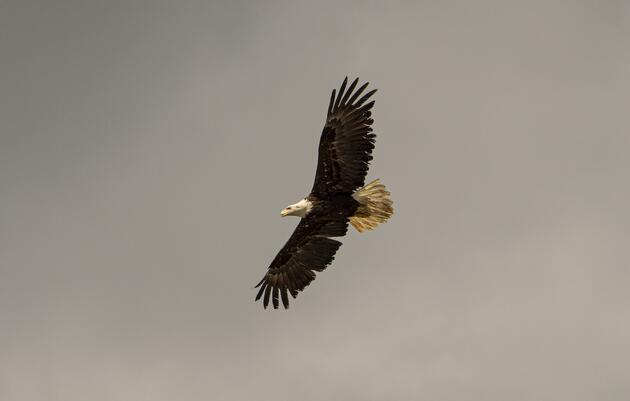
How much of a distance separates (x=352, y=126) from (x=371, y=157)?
2.84ft

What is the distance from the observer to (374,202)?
26031mm

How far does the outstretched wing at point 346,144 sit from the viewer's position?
24.8 metres

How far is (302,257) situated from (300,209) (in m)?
1.53

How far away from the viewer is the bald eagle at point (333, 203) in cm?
2489

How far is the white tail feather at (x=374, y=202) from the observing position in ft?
85.1

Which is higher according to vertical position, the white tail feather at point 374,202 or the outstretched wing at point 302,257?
the white tail feather at point 374,202

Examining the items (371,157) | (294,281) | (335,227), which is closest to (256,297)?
(294,281)

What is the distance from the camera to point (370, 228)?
87.5 ft

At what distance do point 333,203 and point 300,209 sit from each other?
2.69 feet

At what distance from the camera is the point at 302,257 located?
86.9 ft

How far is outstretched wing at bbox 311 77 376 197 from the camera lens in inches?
976

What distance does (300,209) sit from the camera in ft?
83.9

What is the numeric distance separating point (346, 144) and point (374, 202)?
193cm

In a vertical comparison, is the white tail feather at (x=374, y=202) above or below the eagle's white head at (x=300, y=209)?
above
